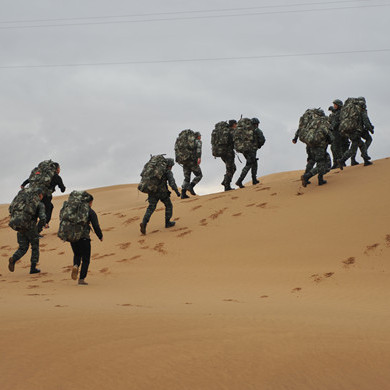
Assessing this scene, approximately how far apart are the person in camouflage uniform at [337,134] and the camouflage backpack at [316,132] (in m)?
1.83

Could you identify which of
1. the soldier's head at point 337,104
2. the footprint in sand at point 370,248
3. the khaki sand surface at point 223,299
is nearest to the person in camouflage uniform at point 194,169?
the khaki sand surface at point 223,299

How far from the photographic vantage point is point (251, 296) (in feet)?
25.3

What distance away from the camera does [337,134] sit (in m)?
15.3

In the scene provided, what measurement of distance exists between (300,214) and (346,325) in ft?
22.4

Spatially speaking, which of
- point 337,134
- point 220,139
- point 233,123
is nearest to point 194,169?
point 220,139

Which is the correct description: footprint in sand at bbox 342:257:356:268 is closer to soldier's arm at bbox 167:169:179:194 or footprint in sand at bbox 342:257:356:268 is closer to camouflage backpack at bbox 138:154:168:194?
soldier's arm at bbox 167:169:179:194

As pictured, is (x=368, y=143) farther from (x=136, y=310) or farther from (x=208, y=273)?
Result: (x=136, y=310)

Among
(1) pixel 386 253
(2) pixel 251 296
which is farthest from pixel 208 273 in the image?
(1) pixel 386 253

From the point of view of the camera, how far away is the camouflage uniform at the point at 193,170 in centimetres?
1620

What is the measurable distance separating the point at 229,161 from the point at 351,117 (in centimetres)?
396

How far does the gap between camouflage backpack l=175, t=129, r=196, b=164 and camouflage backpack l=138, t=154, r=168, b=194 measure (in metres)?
3.92

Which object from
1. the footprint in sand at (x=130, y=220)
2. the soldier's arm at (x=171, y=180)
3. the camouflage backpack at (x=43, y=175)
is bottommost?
the footprint in sand at (x=130, y=220)

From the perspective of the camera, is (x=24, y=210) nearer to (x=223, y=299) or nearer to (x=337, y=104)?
(x=223, y=299)

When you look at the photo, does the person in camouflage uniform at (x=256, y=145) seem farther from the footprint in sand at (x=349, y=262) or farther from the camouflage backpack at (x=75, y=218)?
the camouflage backpack at (x=75, y=218)
